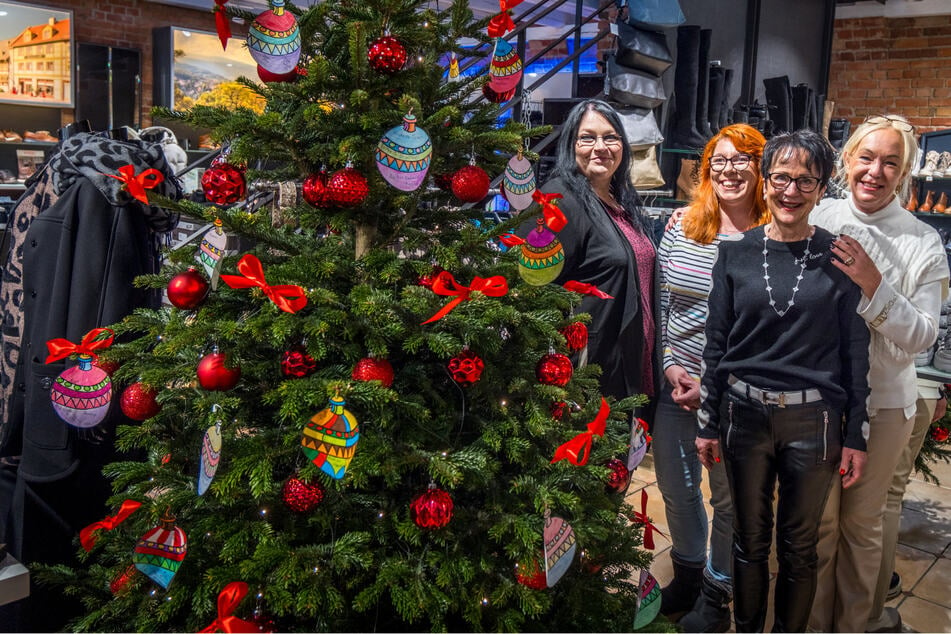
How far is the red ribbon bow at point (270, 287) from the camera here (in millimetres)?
1133

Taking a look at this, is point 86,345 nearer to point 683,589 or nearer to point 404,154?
point 404,154

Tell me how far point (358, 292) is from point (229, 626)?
0.57 m

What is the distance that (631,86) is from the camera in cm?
399

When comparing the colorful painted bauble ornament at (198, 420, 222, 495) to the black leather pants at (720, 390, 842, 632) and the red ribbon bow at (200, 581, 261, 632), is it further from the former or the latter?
the black leather pants at (720, 390, 842, 632)

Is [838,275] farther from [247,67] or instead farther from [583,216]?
[247,67]

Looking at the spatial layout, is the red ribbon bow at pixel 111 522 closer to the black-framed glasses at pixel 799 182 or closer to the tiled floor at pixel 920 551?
the black-framed glasses at pixel 799 182

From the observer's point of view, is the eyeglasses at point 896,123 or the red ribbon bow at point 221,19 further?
the eyeglasses at point 896,123

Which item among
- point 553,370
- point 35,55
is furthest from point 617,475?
point 35,55

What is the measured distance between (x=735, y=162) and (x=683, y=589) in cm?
139

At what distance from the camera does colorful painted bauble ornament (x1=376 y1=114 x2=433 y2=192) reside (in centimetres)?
125

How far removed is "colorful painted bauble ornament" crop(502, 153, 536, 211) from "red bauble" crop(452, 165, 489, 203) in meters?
0.10

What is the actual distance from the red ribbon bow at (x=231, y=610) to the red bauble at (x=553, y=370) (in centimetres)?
65

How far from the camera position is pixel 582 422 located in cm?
159

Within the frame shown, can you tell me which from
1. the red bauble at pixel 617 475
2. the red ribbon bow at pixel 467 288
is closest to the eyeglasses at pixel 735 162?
the red bauble at pixel 617 475
